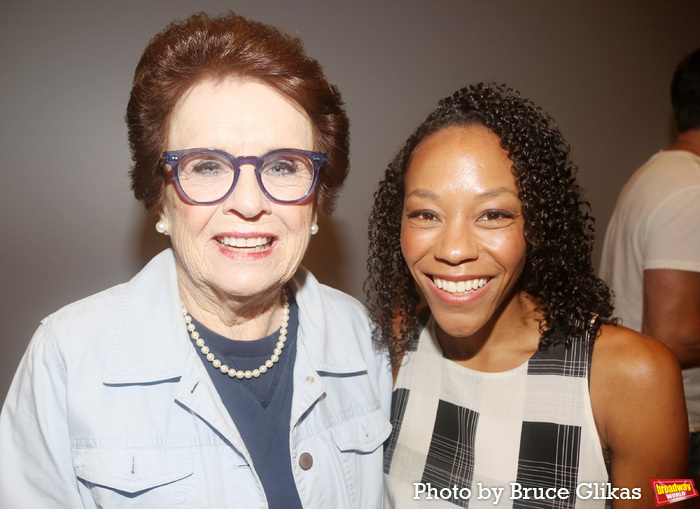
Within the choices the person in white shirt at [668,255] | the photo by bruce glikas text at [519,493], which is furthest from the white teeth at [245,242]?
the person in white shirt at [668,255]

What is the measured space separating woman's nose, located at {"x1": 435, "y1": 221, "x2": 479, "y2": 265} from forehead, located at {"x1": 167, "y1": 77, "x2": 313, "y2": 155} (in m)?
0.49

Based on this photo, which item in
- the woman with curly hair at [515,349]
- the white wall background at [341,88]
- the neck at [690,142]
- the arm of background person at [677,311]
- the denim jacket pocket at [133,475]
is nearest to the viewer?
the denim jacket pocket at [133,475]

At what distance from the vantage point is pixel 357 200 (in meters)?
2.43

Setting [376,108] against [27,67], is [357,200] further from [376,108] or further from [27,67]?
[27,67]

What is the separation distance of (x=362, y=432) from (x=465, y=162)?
843mm

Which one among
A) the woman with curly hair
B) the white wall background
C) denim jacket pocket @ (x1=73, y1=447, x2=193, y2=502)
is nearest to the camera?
denim jacket pocket @ (x1=73, y1=447, x2=193, y2=502)

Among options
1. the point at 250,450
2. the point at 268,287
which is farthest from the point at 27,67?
the point at 250,450

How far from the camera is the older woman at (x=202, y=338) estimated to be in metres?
1.27

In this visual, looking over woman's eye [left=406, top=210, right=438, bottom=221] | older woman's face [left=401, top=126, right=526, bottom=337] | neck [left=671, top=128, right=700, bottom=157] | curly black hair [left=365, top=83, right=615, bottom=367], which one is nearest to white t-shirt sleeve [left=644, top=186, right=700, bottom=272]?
neck [left=671, top=128, right=700, bottom=157]

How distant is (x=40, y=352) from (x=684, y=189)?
2326 millimetres

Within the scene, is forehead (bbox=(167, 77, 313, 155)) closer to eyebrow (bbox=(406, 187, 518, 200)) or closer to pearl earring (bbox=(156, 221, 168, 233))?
pearl earring (bbox=(156, 221, 168, 233))

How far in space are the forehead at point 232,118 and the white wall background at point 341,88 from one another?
0.78 metres

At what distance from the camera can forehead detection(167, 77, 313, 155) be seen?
1296 mm

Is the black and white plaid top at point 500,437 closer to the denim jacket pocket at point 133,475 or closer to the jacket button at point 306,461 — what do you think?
the jacket button at point 306,461
